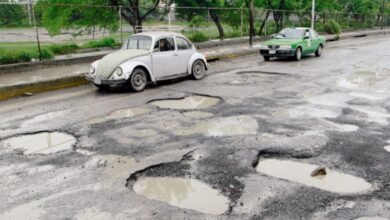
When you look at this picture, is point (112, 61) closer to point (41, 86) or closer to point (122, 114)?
point (41, 86)

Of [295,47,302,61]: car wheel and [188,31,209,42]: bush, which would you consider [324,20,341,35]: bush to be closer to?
[188,31,209,42]: bush

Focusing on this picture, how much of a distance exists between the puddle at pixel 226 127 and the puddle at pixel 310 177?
1.51 meters

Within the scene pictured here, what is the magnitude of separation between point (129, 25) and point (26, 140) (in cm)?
1612

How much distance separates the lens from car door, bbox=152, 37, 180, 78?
40.5ft

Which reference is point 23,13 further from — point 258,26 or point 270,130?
point 258,26

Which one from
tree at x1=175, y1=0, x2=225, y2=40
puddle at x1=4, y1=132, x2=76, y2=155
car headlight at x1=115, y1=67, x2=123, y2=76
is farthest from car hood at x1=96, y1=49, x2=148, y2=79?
tree at x1=175, y1=0, x2=225, y2=40

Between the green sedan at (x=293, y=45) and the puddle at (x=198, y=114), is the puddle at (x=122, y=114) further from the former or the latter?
the green sedan at (x=293, y=45)

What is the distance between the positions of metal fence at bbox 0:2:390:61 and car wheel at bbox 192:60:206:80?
6326 millimetres

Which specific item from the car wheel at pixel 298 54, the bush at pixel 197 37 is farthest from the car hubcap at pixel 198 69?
the bush at pixel 197 37

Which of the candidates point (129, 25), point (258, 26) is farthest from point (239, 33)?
point (129, 25)

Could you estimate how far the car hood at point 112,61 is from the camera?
1149 cm

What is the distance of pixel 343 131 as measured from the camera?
769 centimetres

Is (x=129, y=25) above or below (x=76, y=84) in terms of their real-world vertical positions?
above

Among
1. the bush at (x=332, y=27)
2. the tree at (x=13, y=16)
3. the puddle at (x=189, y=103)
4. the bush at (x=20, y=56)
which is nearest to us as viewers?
the puddle at (x=189, y=103)
